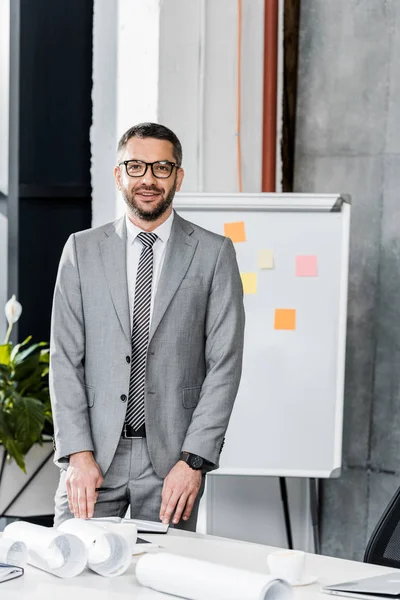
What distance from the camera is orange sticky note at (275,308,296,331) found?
3.77m

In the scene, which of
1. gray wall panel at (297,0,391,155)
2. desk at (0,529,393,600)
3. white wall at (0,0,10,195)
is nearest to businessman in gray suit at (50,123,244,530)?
desk at (0,529,393,600)

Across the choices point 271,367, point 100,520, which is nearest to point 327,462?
point 271,367

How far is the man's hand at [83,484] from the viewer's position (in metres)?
2.41

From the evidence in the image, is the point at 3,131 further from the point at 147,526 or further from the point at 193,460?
the point at 147,526

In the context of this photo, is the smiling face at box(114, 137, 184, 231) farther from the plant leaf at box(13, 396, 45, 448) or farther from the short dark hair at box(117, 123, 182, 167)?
the plant leaf at box(13, 396, 45, 448)

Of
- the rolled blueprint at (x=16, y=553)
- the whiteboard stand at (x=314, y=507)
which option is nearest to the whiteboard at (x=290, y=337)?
the whiteboard stand at (x=314, y=507)

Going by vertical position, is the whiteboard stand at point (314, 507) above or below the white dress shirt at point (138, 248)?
below

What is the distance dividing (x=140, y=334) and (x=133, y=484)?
1.29 feet

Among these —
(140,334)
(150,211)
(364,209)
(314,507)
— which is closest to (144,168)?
(150,211)

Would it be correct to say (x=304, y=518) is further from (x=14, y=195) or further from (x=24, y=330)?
(x=14, y=195)

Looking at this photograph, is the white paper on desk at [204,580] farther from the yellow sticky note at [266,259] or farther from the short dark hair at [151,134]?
the yellow sticky note at [266,259]

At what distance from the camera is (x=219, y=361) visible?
8.44ft

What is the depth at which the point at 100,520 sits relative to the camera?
7.09ft

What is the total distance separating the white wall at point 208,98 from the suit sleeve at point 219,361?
59.3 inches
